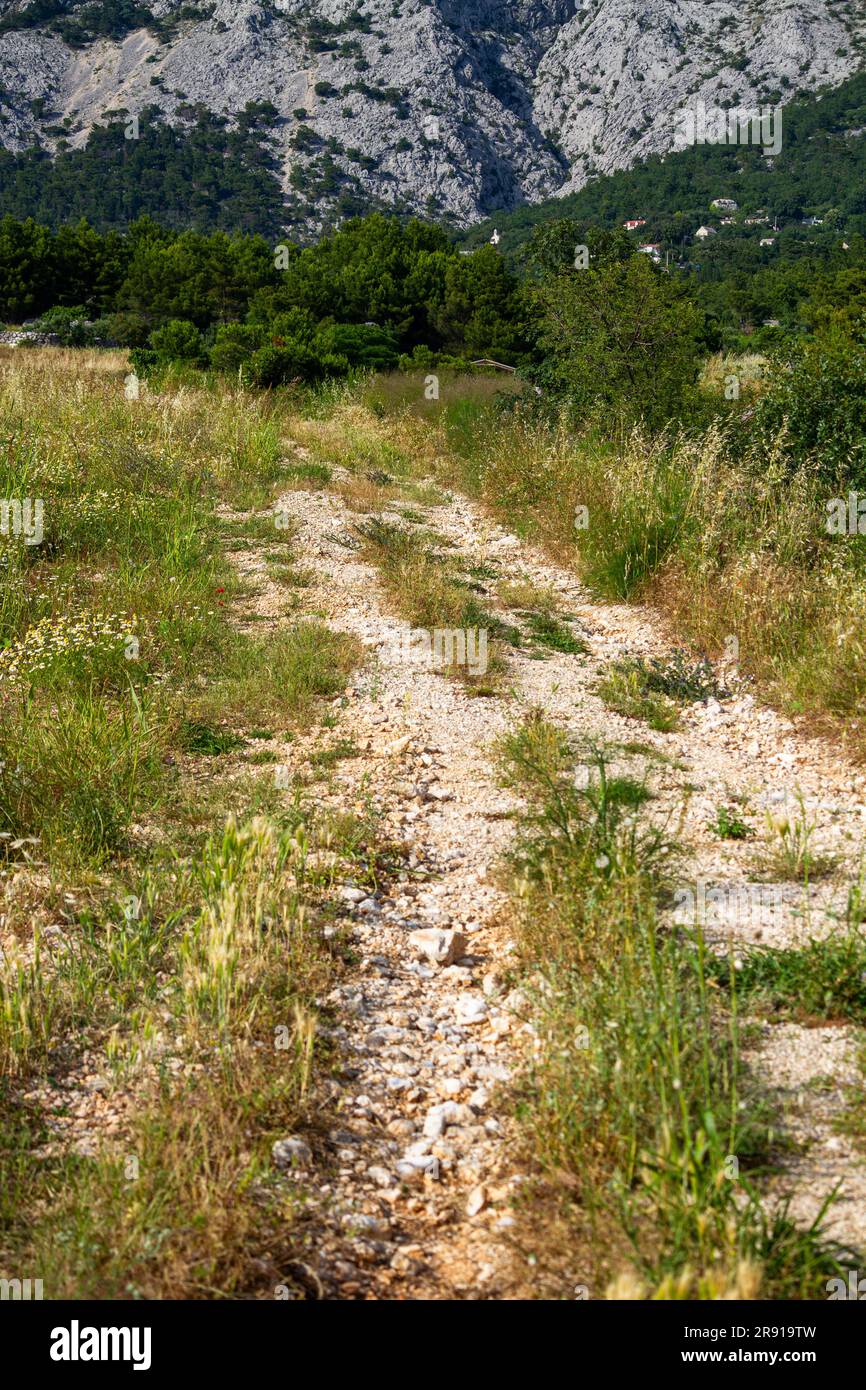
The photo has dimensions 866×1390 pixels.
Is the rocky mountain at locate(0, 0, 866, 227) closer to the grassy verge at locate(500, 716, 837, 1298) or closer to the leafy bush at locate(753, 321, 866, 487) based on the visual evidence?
the leafy bush at locate(753, 321, 866, 487)

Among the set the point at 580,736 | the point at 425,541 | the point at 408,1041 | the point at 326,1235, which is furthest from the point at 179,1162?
the point at 425,541

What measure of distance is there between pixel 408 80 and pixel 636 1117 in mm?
114118

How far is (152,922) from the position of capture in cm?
352

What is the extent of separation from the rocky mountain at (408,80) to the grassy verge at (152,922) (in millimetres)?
88482

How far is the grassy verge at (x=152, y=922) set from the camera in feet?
7.39

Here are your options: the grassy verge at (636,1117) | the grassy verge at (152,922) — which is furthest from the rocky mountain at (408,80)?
the grassy verge at (636,1117)

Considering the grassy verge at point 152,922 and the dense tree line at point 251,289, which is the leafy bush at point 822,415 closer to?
the grassy verge at point 152,922

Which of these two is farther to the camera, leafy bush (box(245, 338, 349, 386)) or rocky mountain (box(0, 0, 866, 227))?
rocky mountain (box(0, 0, 866, 227))

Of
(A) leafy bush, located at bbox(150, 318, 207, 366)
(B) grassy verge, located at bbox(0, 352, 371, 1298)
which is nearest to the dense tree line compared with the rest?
(A) leafy bush, located at bbox(150, 318, 207, 366)

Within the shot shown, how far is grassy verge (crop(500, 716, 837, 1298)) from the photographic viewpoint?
80.4 inches

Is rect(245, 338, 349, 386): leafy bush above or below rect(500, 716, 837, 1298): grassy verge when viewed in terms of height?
above

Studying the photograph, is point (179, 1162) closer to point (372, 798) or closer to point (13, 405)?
point (372, 798)

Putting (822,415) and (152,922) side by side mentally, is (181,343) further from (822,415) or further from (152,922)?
(152,922)

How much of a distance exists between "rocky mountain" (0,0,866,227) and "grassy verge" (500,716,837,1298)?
92.0 m
